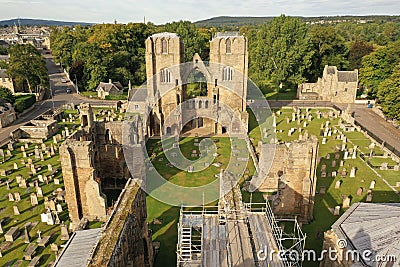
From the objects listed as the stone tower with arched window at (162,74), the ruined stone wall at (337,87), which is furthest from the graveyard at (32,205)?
the ruined stone wall at (337,87)

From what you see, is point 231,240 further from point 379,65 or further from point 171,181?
point 379,65

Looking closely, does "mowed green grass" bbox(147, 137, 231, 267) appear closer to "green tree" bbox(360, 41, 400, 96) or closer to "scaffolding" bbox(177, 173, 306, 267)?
"scaffolding" bbox(177, 173, 306, 267)

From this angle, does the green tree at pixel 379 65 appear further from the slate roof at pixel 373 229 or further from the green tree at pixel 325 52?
the slate roof at pixel 373 229

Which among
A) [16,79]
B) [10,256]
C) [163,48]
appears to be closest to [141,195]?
[10,256]

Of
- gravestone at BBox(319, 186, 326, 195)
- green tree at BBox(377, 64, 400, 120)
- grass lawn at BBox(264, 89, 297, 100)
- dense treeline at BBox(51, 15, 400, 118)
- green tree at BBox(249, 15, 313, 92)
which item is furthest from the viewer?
grass lawn at BBox(264, 89, 297, 100)

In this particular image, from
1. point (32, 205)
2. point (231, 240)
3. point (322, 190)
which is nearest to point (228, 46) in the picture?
point (322, 190)

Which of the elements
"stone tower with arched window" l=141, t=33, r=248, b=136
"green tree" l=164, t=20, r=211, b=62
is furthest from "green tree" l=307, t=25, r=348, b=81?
"stone tower with arched window" l=141, t=33, r=248, b=136
